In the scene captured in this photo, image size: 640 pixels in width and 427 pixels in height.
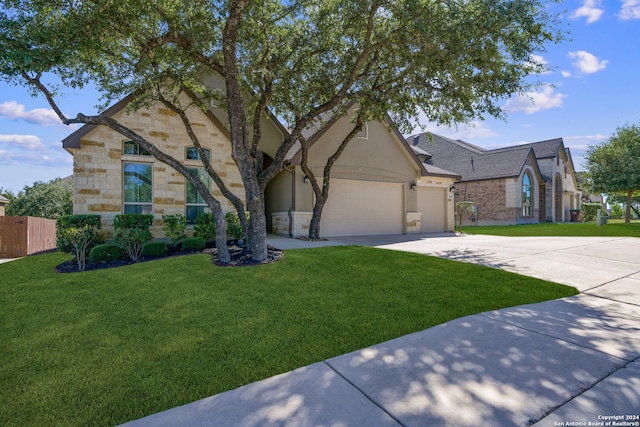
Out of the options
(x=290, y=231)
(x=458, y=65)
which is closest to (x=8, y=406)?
(x=458, y=65)

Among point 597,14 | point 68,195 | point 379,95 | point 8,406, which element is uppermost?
point 597,14

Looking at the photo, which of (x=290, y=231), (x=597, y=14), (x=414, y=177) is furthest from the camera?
(x=414, y=177)

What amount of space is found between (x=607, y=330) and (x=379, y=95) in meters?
8.41

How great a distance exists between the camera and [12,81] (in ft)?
23.3

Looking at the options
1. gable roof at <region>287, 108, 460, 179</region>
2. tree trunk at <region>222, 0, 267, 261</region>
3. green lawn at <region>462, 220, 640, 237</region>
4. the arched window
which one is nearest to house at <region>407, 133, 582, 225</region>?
the arched window

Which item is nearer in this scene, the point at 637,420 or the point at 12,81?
the point at 637,420

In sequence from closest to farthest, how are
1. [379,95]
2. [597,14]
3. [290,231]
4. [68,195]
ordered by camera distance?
1. [597,14]
2. [379,95]
3. [290,231]
4. [68,195]

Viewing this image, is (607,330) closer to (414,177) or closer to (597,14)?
(597,14)

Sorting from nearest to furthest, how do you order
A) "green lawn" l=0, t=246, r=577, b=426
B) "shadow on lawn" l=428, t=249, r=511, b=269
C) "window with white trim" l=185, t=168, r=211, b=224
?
"green lawn" l=0, t=246, r=577, b=426
"shadow on lawn" l=428, t=249, r=511, b=269
"window with white trim" l=185, t=168, r=211, b=224

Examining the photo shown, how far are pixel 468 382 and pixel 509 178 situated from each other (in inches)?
969

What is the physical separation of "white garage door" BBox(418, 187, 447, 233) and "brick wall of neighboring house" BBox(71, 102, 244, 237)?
32.4 feet

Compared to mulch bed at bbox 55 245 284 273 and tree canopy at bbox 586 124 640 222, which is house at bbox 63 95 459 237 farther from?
tree canopy at bbox 586 124 640 222

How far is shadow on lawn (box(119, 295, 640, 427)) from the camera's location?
2.40m

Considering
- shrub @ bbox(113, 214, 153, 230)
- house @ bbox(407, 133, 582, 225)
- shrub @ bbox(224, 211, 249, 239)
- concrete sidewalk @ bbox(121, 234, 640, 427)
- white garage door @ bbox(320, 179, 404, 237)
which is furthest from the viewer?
house @ bbox(407, 133, 582, 225)
